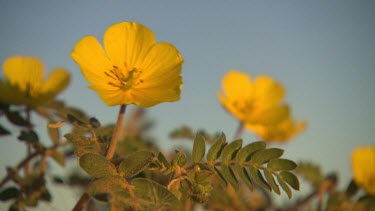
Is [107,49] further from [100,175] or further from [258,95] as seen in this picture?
[258,95]

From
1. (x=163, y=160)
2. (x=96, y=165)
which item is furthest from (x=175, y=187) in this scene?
(x=96, y=165)

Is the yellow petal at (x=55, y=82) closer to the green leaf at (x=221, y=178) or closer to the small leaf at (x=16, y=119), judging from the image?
the small leaf at (x=16, y=119)

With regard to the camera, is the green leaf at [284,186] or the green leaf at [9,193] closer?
the green leaf at [284,186]

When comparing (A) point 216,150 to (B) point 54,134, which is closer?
(A) point 216,150

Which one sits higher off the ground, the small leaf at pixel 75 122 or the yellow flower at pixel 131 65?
the yellow flower at pixel 131 65

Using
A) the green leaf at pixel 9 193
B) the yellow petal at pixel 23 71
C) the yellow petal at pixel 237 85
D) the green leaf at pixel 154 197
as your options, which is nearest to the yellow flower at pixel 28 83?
the yellow petal at pixel 23 71

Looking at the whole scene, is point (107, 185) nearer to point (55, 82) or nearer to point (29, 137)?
point (29, 137)

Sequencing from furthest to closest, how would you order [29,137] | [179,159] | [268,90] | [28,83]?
[268,90] < [28,83] < [29,137] < [179,159]
